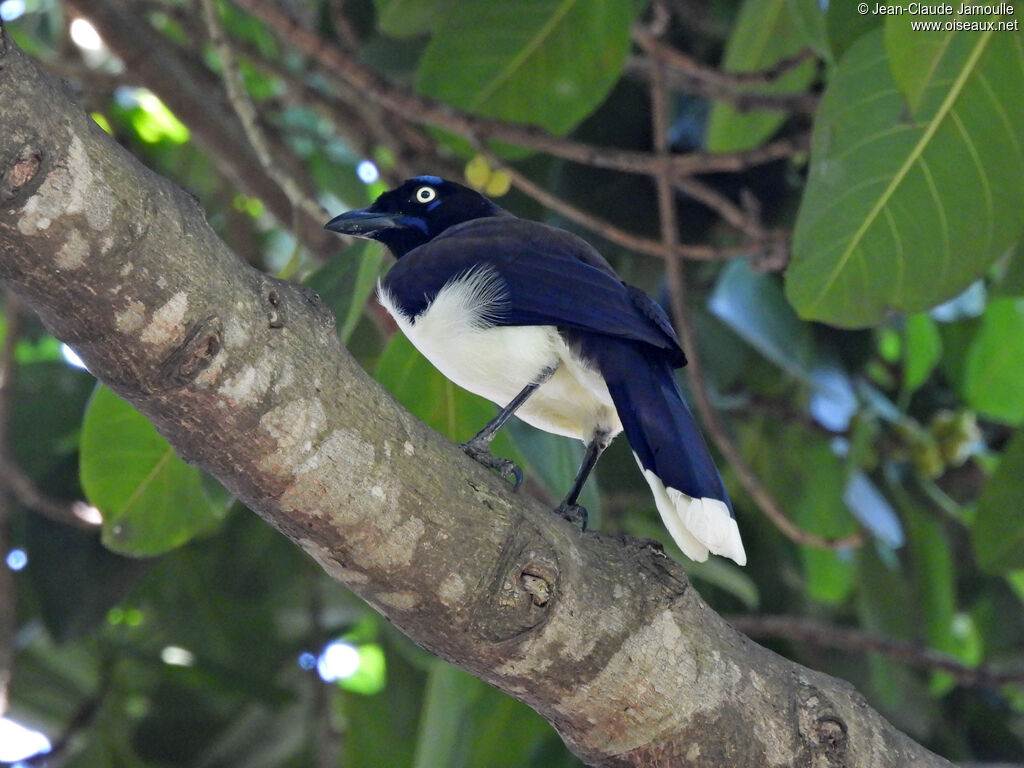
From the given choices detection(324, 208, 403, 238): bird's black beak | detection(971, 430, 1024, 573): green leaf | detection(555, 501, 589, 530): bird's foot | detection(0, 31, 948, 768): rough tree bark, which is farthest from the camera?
detection(971, 430, 1024, 573): green leaf

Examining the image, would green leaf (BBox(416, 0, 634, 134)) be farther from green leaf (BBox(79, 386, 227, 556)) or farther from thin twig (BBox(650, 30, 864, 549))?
green leaf (BBox(79, 386, 227, 556))

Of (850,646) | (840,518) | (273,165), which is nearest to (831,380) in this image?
(840,518)

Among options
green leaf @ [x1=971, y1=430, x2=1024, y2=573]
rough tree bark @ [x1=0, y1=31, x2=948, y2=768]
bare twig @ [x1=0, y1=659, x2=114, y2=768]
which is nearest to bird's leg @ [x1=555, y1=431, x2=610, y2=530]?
rough tree bark @ [x1=0, y1=31, x2=948, y2=768]

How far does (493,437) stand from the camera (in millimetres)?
2666

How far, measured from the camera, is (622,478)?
169 inches

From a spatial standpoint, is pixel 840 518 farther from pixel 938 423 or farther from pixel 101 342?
pixel 101 342

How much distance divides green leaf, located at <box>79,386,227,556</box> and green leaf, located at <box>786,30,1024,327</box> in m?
1.59

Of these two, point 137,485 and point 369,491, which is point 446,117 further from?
point 369,491

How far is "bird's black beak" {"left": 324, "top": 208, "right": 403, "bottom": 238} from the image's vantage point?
3.22 m

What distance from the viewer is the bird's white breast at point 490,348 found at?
2729 millimetres

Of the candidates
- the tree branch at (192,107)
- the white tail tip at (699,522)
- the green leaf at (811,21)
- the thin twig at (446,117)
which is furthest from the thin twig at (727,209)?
the white tail tip at (699,522)

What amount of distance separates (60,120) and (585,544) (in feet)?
3.59

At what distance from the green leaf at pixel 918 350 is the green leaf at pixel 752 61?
0.99 m

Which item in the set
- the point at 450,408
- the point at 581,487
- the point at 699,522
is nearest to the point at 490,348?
the point at 581,487
